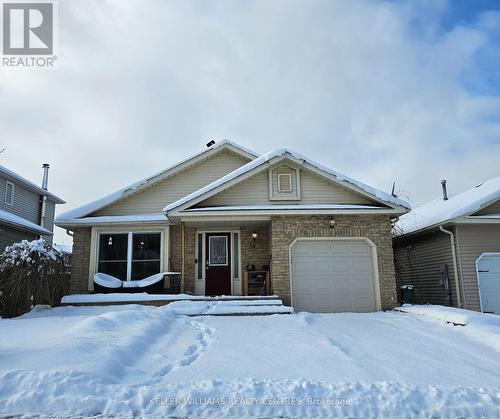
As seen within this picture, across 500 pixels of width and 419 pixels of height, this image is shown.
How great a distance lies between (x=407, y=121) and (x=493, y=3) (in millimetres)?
6358

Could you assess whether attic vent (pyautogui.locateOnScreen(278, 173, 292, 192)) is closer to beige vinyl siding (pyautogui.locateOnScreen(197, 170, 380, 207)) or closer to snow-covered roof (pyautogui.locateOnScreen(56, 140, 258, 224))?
beige vinyl siding (pyautogui.locateOnScreen(197, 170, 380, 207))

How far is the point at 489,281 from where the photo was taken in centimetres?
1107

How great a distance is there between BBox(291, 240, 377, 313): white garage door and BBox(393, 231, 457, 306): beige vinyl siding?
10.4 ft

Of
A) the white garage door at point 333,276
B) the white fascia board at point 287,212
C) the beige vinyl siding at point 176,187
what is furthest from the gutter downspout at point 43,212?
the white garage door at point 333,276

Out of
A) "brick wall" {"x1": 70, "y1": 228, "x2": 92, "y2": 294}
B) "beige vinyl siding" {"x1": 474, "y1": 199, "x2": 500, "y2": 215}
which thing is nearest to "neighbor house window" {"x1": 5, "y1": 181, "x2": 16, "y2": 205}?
"brick wall" {"x1": 70, "y1": 228, "x2": 92, "y2": 294}

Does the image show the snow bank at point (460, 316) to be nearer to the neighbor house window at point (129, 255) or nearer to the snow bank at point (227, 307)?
the snow bank at point (227, 307)

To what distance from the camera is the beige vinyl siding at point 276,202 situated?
1070cm

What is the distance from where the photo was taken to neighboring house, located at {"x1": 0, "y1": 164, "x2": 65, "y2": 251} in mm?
16667

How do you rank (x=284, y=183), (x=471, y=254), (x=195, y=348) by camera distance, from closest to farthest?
(x=195, y=348), (x=284, y=183), (x=471, y=254)

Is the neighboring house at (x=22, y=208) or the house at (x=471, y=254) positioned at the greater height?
the neighboring house at (x=22, y=208)

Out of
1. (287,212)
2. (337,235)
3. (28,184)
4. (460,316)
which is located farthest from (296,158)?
(28,184)

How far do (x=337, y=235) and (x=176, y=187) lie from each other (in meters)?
5.81

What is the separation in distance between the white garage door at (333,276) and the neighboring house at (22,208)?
42.0 ft

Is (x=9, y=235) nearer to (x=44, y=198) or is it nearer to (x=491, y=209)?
(x=44, y=198)
